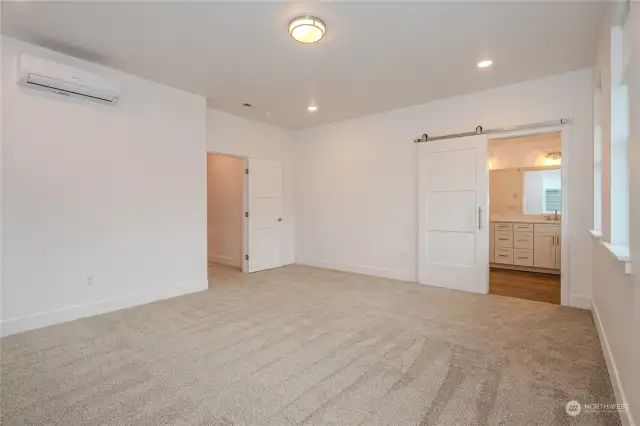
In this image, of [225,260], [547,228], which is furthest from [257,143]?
[547,228]

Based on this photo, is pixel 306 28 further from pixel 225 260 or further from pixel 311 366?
pixel 225 260

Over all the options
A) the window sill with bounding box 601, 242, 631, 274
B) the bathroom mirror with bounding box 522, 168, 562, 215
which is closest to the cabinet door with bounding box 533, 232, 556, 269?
the bathroom mirror with bounding box 522, 168, 562, 215

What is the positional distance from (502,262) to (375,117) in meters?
3.57

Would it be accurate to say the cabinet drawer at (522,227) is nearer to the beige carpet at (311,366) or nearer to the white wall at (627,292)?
the beige carpet at (311,366)

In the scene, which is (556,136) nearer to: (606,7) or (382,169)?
(382,169)

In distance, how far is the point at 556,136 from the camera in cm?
590

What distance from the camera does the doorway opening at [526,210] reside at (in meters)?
5.61

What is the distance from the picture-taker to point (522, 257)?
589 centimetres

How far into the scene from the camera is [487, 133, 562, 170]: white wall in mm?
6008

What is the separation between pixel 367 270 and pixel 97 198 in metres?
3.92

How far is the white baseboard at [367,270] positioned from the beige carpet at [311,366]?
129 centimetres

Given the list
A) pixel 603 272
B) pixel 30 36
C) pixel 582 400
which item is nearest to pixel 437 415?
pixel 582 400

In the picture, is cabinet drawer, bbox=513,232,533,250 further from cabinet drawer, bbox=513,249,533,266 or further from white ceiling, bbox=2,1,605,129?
white ceiling, bbox=2,1,605,129

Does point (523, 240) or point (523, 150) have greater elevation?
point (523, 150)
